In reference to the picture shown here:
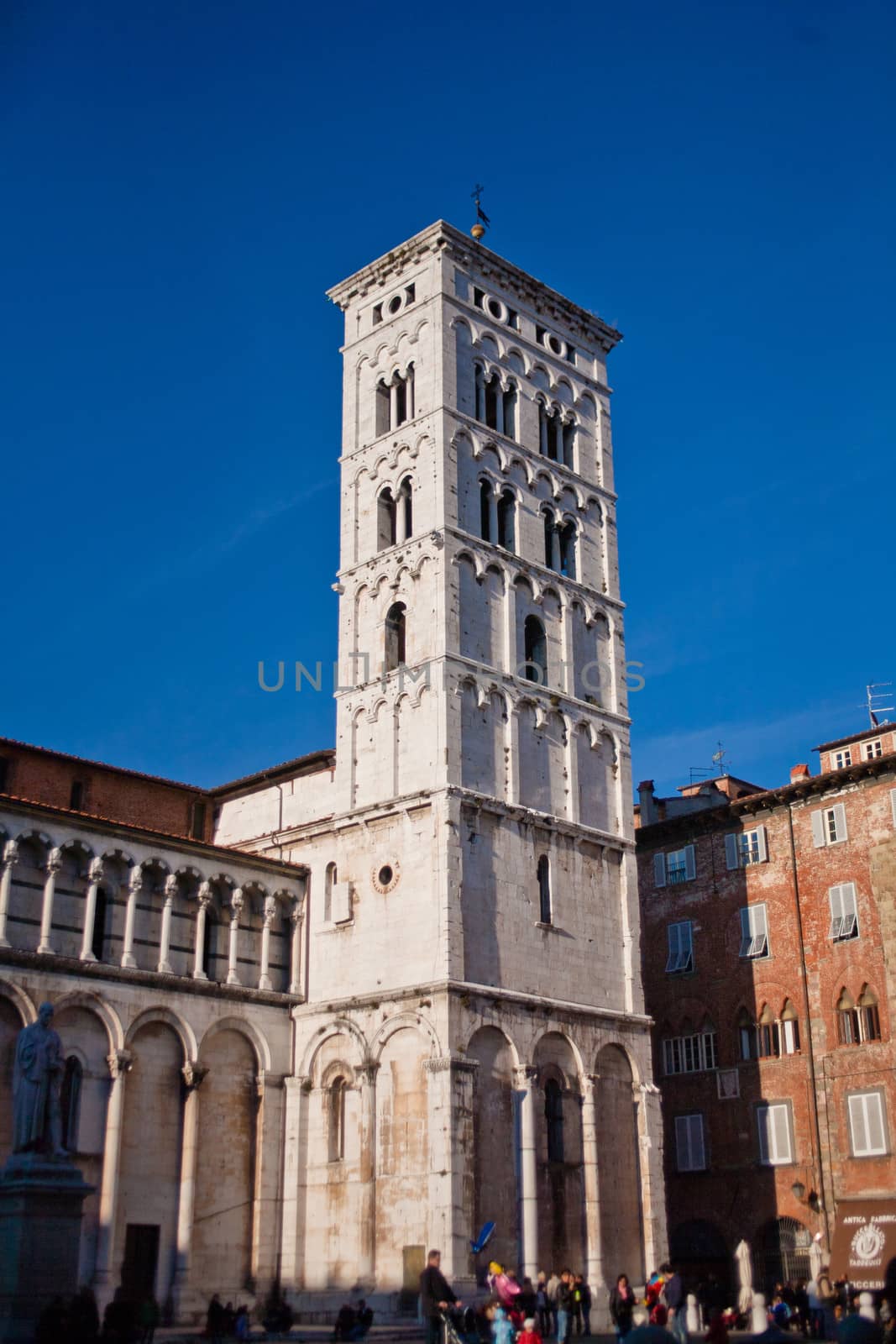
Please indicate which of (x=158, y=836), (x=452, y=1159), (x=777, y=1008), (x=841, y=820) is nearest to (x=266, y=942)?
(x=158, y=836)

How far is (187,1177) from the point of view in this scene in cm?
3142

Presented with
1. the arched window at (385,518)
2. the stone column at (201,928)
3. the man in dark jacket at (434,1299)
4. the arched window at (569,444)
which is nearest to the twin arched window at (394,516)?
the arched window at (385,518)

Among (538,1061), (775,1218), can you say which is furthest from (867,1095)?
(538,1061)

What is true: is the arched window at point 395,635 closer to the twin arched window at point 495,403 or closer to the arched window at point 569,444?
the twin arched window at point 495,403

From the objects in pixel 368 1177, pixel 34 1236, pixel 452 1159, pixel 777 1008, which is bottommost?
pixel 34 1236

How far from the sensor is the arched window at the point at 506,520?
3878 centimetres

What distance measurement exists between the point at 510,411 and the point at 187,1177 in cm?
2187

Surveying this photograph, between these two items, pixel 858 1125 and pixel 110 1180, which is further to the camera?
pixel 858 1125

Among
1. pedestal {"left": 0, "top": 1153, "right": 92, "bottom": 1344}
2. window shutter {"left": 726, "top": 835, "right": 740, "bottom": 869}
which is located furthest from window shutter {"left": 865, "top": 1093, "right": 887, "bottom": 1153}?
pedestal {"left": 0, "top": 1153, "right": 92, "bottom": 1344}

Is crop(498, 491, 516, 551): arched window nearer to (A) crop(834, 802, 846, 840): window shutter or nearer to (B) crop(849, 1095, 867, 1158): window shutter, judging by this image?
(A) crop(834, 802, 846, 840): window shutter

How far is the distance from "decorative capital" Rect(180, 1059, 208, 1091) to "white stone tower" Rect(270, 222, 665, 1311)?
9.53 ft

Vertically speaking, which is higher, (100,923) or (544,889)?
(544,889)

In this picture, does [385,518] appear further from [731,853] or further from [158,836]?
[731,853]

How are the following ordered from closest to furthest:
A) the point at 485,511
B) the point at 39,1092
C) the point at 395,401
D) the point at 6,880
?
the point at 39,1092 → the point at 6,880 → the point at 485,511 → the point at 395,401
